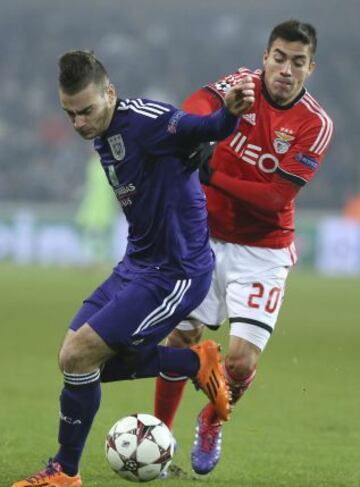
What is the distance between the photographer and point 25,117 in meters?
30.2

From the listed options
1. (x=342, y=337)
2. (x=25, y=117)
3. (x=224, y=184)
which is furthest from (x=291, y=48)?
(x=25, y=117)

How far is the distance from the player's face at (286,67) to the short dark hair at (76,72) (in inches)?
54.5

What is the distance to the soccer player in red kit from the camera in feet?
20.4

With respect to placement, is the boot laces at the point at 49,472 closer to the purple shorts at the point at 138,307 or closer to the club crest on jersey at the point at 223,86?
the purple shorts at the point at 138,307

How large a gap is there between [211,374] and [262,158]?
4.41 feet

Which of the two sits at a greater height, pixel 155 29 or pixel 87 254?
pixel 155 29

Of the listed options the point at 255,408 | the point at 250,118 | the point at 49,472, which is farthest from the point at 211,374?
the point at 255,408

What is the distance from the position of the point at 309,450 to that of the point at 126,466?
1758 millimetres

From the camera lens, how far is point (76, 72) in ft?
16.7

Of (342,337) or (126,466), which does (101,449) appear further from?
(342,337)

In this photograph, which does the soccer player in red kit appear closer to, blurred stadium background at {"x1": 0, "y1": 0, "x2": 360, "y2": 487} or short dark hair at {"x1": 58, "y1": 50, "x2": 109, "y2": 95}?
blurred stadium background at {"x1": 0, "y1": 0, "x2": 360, "y2": 487}

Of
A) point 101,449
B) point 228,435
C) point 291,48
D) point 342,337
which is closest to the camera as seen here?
point 291,48

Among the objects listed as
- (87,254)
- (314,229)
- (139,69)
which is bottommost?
(87,254)

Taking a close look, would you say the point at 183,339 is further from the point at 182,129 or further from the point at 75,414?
the point at 182,129
